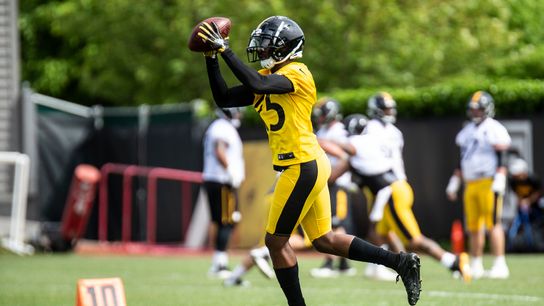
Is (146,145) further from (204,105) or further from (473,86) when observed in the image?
(473,86)

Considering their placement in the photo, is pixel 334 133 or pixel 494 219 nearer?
pixel 494 219

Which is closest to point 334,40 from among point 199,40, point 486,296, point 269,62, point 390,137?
point 390,137

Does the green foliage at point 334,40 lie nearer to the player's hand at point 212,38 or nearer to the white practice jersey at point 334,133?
the white practice jersey at point 334,133

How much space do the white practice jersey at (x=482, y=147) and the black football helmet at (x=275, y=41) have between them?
5369 mm

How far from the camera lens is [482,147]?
40.8 feet

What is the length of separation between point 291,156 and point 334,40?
15.4 m

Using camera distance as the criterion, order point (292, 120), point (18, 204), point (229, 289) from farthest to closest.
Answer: point (18, 204)
point (229, 289)
point (292, 120)

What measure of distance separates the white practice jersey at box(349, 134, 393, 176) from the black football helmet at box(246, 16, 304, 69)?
4.44m

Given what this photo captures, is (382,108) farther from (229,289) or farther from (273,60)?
(273,60)

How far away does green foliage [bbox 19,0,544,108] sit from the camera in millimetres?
22516

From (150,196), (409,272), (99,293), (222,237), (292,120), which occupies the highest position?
(292,120)

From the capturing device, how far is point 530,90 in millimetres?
16953

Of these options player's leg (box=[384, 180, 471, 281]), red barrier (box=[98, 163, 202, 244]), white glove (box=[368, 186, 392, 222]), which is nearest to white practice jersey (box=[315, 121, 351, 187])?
white glove (box=[368, 186, 392, 222])

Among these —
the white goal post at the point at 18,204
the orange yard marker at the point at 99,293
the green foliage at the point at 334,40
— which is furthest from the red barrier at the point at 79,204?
the orange yard marker at the point at 99,293
